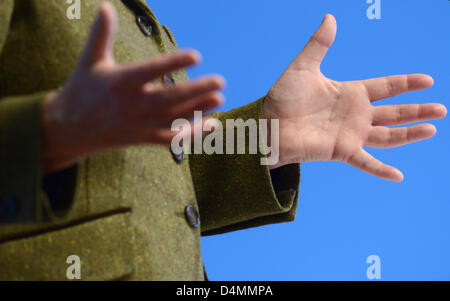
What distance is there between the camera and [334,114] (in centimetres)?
94

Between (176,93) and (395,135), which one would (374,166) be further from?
(176,93)

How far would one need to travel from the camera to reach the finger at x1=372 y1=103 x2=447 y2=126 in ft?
3.05

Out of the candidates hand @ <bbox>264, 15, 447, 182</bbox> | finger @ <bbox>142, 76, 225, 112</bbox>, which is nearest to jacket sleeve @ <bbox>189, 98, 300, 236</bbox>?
hand @ <bbox>264, 15, 447, 182</bbox>

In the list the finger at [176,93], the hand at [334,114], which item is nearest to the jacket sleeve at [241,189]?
the hand at [334,114]

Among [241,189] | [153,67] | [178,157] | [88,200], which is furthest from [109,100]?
[241,189]

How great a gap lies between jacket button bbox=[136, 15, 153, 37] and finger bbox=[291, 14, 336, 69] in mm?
266

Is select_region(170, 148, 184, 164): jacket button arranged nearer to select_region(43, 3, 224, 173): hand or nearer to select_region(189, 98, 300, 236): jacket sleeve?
select_region(189, 98, 300, 236): jacket sleeve

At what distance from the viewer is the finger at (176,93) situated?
1.46 ft

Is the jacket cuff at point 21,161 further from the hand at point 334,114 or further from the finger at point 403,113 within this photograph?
the finger at point 403,113

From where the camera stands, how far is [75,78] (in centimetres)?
44

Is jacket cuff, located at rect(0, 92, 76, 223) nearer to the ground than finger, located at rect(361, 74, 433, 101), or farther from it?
nearer to the ground

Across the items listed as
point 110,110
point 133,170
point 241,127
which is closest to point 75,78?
point 110,110

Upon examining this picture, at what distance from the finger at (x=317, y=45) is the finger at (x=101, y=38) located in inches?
21.1
